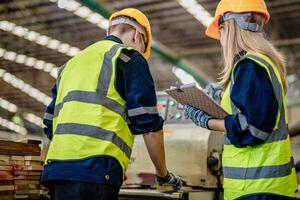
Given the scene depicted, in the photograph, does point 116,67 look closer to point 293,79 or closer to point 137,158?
point 137,158

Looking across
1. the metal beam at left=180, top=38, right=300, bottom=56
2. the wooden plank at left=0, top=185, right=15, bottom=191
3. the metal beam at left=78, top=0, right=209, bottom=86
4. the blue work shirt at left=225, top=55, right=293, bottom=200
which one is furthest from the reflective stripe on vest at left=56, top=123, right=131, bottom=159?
the metal beam at left=180, top=38, right=300, bottom=56

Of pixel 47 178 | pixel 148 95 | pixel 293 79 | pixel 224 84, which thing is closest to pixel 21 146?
pixel 47 178

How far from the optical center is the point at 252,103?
6.01ft

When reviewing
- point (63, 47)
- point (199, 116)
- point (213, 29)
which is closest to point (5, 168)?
point (199, 116)

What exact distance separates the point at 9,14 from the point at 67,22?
1.27m

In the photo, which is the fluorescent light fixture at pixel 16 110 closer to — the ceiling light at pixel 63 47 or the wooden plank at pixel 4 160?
the ceiling light at pixel 63 47

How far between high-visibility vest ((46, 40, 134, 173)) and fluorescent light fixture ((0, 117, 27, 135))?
1795 centimetres

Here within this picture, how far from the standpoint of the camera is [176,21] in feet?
30.6

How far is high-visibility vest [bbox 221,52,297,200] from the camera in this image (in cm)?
184

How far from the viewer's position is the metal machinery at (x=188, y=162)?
321cm

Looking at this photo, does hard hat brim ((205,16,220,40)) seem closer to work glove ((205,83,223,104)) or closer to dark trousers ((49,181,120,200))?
work glove ((205,83,223,104))

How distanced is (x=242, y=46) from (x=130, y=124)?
0.65m

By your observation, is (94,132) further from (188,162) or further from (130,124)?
(188,162)

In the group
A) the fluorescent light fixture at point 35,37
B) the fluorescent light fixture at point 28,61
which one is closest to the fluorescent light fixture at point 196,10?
the fluorescent light fixture at point 35,37
